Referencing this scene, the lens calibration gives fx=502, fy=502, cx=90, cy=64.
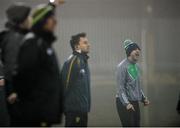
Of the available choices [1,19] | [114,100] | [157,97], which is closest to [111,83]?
[114,100]

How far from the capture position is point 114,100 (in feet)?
26.2

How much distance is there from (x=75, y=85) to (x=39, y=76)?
236 cm

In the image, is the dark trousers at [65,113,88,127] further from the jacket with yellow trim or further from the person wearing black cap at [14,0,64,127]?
the person wearing black cap at [14,0,64,127]

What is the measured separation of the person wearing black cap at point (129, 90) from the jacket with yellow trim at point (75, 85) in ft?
2.22

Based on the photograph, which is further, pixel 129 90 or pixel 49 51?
pixel 129 90

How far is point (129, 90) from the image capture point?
697cm

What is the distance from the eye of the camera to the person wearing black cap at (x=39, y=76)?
162 inches

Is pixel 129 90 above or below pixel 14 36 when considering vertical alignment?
below

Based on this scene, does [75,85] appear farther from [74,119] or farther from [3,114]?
[3,114]

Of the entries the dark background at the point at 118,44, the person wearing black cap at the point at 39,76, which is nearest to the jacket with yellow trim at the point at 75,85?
the dark background at the point at 118,44

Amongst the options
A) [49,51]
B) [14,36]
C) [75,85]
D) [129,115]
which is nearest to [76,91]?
[75,85]

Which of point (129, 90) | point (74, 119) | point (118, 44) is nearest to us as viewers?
point (74, 119)

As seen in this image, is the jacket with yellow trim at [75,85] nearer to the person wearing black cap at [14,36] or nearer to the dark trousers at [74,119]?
the dark trousers at [74,119]

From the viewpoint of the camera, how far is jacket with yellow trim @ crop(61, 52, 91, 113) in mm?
6441
